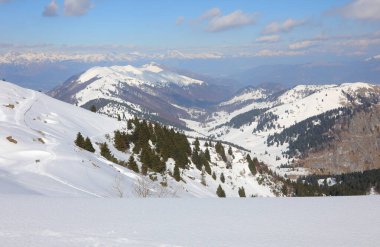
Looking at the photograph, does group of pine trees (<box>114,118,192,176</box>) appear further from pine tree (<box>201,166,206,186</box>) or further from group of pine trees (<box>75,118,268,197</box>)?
pine tree (<box>201,166,206,186</box>)

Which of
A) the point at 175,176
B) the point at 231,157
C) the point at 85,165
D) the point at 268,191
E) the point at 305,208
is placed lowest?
the point at 268,191

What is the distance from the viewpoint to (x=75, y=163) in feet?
155

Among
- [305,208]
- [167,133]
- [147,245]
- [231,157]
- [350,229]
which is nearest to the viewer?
[147,245]

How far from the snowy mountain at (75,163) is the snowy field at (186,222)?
12.4m

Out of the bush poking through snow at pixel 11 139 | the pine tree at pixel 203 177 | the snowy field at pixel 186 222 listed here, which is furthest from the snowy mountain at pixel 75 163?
the snowy field at pixel 186 222

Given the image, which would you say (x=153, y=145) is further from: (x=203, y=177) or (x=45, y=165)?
(x=45, y=165)

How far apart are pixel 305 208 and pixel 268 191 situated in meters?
137

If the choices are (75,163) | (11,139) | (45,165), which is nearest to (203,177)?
(75,163)

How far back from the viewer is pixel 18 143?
5200cm

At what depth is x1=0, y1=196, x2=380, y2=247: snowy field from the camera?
12555 mm

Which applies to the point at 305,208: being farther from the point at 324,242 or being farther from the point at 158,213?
the point at 158,213

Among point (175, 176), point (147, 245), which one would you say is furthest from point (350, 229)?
point (175, 176)

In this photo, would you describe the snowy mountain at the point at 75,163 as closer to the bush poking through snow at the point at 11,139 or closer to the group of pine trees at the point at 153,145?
the bush poking through snow at the point at 11,139

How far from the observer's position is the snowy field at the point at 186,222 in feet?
41.2
